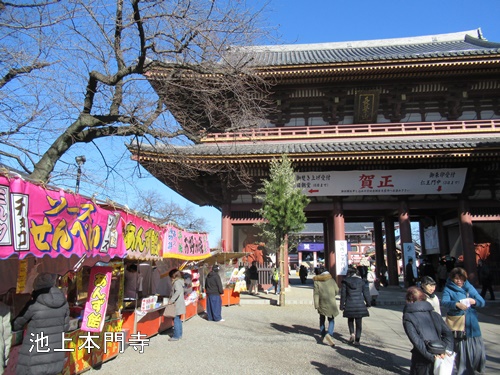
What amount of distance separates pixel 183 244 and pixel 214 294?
1.87 meters

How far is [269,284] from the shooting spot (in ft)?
51.3

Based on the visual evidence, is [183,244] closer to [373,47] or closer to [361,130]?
[361,130]

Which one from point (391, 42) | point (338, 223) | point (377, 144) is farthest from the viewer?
point (391, 42)

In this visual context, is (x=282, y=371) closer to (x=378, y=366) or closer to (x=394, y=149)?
(x=378, y=366)

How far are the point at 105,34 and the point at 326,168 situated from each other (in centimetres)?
980

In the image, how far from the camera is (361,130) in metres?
14.6

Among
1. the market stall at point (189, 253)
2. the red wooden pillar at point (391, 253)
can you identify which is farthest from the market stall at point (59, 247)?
the red wooden pillar at point (391, 253)

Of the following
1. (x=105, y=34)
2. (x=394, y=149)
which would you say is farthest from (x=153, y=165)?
(x=394, y=149)

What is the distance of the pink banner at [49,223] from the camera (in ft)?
11.4

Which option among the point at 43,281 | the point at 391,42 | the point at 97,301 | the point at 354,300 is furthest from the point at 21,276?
the point at 391,42

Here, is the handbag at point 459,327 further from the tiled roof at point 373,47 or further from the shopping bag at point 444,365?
the tiled roof at point 373,47

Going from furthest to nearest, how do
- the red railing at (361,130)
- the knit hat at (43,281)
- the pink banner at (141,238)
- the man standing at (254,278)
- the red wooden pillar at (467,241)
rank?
the man standing at (254,278) < the red railing at (361,130) < the red wooden pillar at (467,241) < the pink banner at (141,238) < the knit hat at (43,281)

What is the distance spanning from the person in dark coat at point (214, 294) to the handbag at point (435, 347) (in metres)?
6.67

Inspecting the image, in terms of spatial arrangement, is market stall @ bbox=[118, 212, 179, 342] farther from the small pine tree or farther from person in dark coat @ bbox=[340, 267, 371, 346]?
the small pine tree
